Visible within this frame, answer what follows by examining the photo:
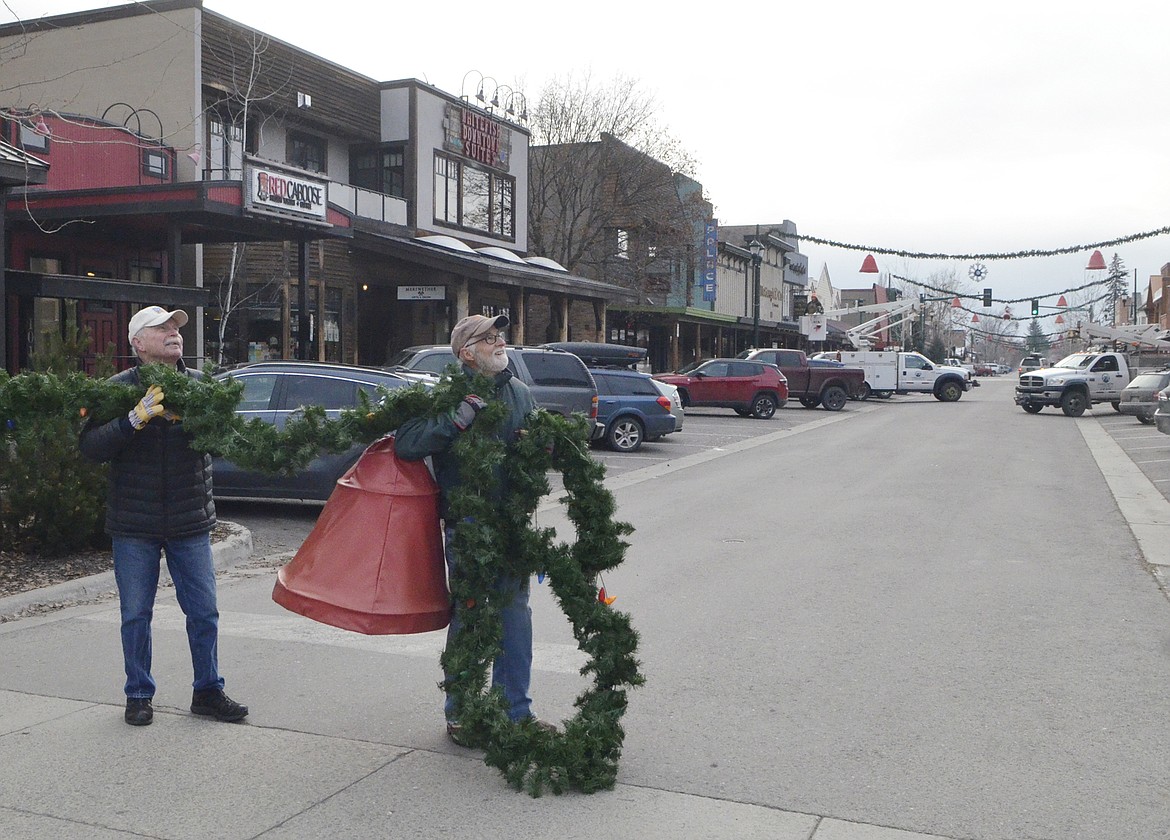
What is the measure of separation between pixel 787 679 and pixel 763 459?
14.2 m

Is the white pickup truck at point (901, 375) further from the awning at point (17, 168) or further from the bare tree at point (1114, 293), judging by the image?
the bare tree at point (1114, 293)

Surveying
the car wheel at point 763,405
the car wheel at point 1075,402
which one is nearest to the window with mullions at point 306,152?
the car wheel at point 763,405

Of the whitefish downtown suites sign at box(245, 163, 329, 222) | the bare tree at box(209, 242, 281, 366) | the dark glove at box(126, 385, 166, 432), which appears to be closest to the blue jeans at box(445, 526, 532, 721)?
the dark glove at box(126, 385, 166, 432)

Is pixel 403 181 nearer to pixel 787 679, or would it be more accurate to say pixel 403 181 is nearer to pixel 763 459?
pixel 763 459

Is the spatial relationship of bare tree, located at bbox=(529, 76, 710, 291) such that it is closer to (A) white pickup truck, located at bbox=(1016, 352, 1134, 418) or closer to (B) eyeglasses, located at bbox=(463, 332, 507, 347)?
(A) white pickup truck, located at bbox=(1016, 352, 1134, 418)

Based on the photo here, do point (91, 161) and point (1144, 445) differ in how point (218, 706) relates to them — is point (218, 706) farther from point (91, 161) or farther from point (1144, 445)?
point (1144, 445)

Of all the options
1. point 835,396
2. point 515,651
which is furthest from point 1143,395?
point 515,651

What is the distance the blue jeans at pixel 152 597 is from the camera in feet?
17.7

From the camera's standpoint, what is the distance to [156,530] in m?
5.34

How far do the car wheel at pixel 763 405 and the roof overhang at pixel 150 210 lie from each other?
14532mm

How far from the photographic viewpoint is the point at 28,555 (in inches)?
366

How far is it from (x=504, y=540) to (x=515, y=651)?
1.71ft

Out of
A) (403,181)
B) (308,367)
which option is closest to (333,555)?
(308,367)

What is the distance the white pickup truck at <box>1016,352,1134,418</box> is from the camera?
34125 mm
